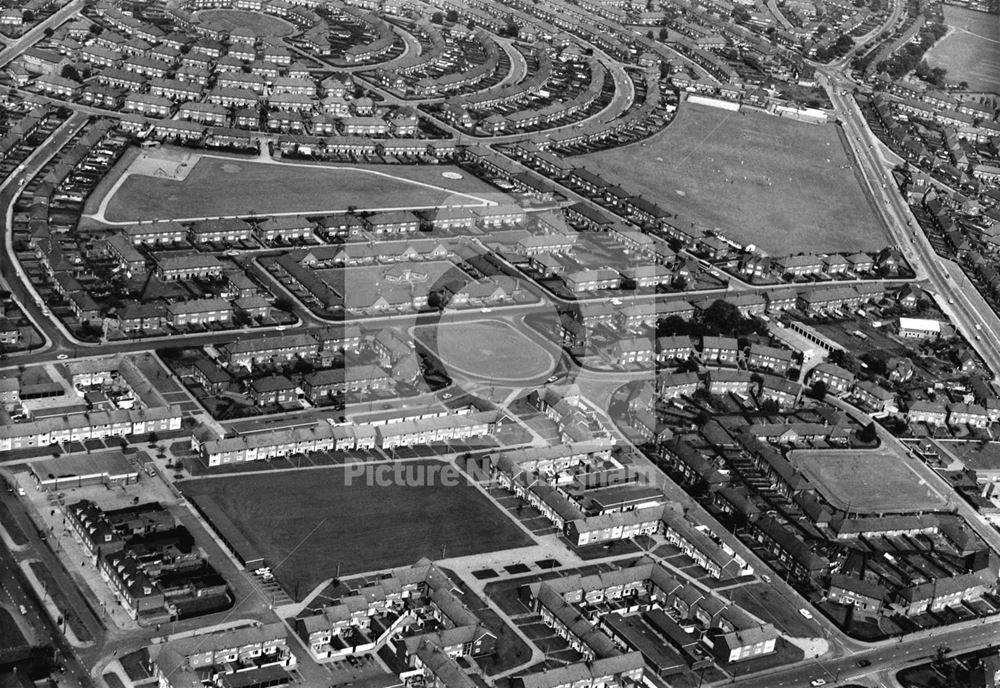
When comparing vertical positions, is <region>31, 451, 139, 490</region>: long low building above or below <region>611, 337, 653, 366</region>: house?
below

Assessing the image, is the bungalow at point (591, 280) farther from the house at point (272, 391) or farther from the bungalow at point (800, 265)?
the house at point (272, 391)

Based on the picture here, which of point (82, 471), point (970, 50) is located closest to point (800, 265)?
point (82, 471)

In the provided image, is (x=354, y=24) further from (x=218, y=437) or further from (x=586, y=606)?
(x=586, y=606)

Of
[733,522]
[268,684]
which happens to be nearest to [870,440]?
[733,522]

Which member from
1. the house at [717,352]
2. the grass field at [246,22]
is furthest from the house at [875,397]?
the grass field at [246,22]

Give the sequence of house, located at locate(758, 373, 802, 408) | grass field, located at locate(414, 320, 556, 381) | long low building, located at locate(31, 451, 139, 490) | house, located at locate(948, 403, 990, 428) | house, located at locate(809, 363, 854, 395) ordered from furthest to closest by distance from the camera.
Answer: house, located at locate(809, 363, 854, 395) < house, located at locate(948, 403, 990, 428) < house, located at locate(758, 373, 802, 408) < grass field, located at locate(414, 320, 556, 381) < long low building, located at locate(31, 451, 139, 490)

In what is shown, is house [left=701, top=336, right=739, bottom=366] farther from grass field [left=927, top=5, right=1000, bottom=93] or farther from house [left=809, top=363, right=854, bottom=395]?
grass field [left=927, top=5, right=1000, bottom=93]

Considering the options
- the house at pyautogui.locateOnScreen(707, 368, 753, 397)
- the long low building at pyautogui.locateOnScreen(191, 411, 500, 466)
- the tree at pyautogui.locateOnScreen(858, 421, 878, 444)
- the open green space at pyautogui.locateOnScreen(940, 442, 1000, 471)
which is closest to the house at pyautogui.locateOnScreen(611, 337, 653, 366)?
the house at pyautogui.locateOnScreen(707, 368, 753, 397)
